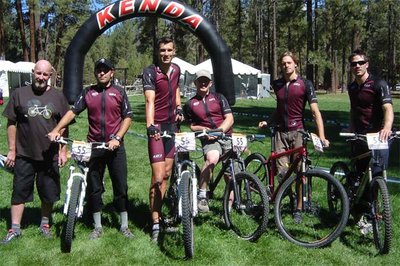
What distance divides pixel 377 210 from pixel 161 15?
7.71 m

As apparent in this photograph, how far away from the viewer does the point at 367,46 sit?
63.8m

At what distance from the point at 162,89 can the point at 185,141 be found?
0.70 m

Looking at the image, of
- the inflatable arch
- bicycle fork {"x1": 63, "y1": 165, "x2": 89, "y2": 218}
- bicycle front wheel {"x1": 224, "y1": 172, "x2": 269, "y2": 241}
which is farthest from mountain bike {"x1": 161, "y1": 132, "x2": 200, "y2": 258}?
the inflatable arch

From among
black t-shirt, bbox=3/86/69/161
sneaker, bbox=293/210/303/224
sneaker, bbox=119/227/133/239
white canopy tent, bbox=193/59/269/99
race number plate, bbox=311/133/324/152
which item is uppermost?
white canopy tent, bbox=193/59/269/99

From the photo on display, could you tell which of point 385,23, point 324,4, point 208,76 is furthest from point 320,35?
point 208,76

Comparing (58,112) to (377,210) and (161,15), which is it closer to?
(377,210)

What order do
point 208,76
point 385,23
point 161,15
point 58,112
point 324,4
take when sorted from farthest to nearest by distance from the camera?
point 385,23 → point 324,4 → point 161,15 → point 208,76 → point 58,112

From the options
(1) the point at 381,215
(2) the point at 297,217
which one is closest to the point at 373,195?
(1) the point at 381,215

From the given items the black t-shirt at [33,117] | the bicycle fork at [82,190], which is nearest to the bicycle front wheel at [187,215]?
the bicycle fork at [82,190]

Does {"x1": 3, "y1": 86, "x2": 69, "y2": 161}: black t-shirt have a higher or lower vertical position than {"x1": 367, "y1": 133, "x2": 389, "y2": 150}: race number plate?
higher

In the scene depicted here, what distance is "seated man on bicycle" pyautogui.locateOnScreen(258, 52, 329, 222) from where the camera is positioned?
5.15m

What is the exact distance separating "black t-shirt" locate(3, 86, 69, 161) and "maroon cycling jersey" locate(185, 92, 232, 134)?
1.55 m

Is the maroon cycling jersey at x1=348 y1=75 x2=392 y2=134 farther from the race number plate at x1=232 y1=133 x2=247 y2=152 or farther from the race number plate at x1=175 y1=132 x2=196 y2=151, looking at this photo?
the race number plate at x1=175 y1=132 x2=196 y2=151

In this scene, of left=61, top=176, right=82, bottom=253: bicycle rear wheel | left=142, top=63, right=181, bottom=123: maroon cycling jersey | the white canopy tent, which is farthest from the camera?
the white canopy tent
